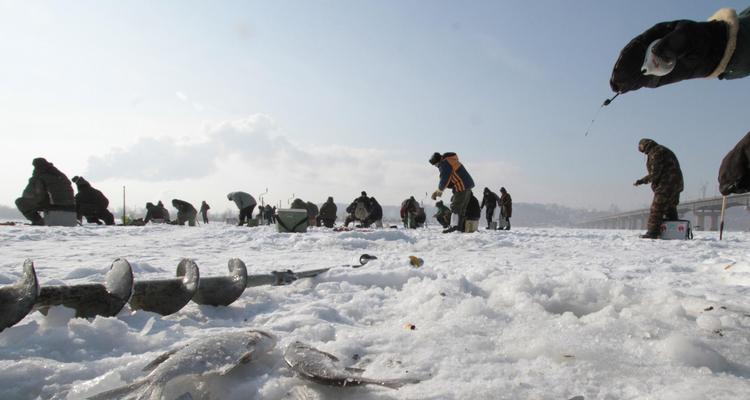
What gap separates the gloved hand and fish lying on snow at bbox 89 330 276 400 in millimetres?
2068

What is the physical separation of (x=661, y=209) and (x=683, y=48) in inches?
320

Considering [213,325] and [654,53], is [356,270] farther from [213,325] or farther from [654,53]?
[654,53]

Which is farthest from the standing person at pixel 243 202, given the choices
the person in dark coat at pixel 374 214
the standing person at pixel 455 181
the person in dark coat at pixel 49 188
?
the standing person at pixel 455 181

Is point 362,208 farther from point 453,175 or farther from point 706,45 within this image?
point 706,45

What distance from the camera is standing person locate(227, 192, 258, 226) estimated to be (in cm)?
1572

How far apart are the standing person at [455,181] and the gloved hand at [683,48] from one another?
25.3ft

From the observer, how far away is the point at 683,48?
1.68 meters

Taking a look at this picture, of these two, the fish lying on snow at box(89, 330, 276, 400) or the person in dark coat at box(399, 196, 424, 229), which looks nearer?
the fish lying on snow at box(89, 330, 276, 400)

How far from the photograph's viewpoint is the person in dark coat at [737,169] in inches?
72.3

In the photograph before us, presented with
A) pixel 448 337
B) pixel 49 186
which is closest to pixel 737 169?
pixel 448 337

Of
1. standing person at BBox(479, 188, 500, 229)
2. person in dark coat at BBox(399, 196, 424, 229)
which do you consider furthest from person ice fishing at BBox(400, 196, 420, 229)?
standing person at BBox(479, 188, 500, 229)

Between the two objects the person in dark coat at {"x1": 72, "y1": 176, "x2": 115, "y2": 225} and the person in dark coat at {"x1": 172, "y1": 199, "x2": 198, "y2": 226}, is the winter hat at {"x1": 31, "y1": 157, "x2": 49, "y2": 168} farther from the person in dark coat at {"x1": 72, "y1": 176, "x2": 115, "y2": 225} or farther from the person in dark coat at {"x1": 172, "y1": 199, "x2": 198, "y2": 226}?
the person in dark coat at {"x1": 172, "y1": 199, "x2": 198, "y2": 226}

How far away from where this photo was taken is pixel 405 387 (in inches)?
50.9

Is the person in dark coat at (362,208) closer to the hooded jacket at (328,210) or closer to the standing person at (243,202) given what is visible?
the hooded jacket at (328,210)
